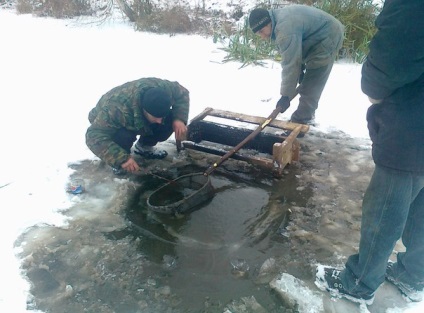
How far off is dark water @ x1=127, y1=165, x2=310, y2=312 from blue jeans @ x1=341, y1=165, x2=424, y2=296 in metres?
0.55

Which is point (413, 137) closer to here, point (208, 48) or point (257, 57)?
point (257, 57)

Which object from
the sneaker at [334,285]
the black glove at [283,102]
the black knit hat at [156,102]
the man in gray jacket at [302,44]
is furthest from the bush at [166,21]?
the sneaker at [334,285]

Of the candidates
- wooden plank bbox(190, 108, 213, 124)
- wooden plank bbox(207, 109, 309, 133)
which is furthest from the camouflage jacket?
wooden plank bbox(207, 109, 309, 133)

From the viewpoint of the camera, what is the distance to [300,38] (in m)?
4.01

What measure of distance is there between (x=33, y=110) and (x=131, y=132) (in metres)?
2.18

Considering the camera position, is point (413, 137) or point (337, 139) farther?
point (337, 139)

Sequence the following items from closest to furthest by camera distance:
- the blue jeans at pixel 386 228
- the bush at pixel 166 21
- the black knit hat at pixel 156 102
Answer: the blue jeans at pixel 386 228
the black knit hat at pixel 156 102
the bush at pixel 166 21

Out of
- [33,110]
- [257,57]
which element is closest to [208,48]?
[257,57]

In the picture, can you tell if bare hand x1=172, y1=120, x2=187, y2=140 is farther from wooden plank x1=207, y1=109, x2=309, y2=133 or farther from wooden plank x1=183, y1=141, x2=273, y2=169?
wooden plank x1=207, y1=109, x2=309, y2=133

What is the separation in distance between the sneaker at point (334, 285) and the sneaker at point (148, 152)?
203 cm

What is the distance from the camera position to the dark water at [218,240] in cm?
248

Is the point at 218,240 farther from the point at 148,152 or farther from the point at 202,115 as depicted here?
the point at 202,115

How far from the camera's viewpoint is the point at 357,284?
2.27 meters

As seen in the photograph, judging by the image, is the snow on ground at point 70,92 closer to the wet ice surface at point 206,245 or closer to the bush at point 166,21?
the wet ice surface at point 206,245
